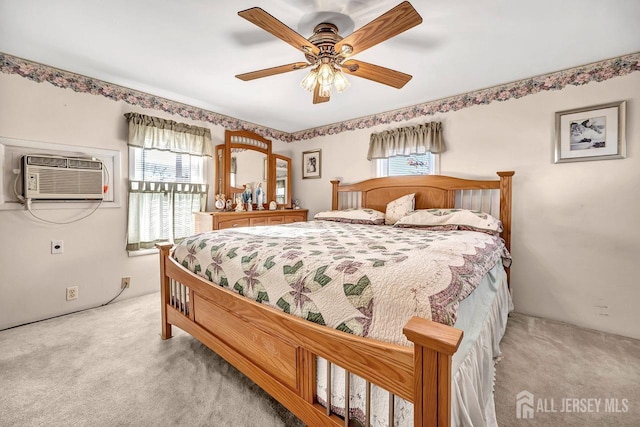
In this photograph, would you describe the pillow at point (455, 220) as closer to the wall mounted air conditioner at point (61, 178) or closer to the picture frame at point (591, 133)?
the picture frame at point (591, 133)

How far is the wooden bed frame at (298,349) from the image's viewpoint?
0.76m

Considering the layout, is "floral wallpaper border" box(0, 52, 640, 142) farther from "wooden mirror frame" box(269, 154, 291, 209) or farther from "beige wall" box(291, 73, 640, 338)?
"wooden mirror frame" box(269, 154, 291, 209)

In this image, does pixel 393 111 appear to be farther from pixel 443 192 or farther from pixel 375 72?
pixel 375 72

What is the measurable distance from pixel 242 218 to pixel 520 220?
3.16m

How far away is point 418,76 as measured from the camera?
257cm

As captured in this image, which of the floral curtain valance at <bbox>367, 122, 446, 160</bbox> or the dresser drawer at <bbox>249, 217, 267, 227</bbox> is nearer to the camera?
the floral curtain valance at <bbox>367, 122, 446, 160</bbox>

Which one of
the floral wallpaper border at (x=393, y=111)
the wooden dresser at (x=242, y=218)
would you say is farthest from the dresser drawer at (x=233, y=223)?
the floral wallpaper border at (x=393, y=111)

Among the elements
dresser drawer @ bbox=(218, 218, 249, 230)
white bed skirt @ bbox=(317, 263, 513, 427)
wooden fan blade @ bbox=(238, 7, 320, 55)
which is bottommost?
white bed skirt @ bbox=(317, 263, 513, 427)

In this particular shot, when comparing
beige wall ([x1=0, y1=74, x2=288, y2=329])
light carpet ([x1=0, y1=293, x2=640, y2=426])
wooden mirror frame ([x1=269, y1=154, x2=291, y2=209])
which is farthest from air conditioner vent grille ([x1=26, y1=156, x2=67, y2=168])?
wooden mirror frame ([x1=269, y1=154, x2=291, y2=209])

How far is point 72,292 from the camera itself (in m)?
2.60

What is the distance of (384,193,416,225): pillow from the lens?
3061mm

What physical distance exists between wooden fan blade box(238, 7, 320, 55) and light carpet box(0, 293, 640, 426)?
2.07 metres

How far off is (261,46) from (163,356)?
2.43m

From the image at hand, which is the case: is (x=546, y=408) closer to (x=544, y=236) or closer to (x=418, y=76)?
(x=544, y=236)
